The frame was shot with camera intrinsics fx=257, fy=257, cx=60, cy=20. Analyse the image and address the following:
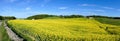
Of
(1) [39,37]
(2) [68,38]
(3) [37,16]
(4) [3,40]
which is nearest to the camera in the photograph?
(2) [68,38]

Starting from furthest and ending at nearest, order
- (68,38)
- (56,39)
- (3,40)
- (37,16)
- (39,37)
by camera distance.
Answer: (37,16) → (3,40) → (39,37) → (56,39) → (68,38)

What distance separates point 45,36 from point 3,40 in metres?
8.43

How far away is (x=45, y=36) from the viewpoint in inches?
556

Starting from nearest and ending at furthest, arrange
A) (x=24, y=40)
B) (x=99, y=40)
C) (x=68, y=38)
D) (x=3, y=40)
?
(x=99, y=40) < (x=68, y=38) < (x=24, y=40) < (x=3, y=40)

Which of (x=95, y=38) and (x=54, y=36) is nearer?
(x=95, y=38)

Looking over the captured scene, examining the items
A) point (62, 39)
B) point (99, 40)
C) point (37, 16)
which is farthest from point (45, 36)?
point (37, 16)

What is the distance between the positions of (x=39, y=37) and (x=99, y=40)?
20.3ft

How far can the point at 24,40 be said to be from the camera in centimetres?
1878

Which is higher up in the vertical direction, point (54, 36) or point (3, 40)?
point (54, 36)

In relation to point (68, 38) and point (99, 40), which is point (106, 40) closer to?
point (99, 40)

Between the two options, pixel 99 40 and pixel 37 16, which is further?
pixel 37 16

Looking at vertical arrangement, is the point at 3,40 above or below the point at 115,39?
below

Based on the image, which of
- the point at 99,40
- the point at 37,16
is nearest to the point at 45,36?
the point at 99,40

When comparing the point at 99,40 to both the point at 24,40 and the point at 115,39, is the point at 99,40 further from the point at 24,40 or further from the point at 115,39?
the point at 24,40
